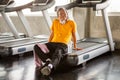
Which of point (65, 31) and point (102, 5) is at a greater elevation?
point (102, 5)

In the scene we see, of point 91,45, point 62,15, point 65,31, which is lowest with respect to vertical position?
point 91,45

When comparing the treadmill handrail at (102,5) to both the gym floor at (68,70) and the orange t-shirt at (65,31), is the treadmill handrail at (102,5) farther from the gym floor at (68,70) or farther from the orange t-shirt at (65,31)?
the gym floor at (68,70)

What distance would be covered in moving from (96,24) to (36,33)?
2.03 m

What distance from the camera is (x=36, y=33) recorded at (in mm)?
7828

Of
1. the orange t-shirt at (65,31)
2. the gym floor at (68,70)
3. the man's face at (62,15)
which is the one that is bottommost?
the gym floor at (68,70)

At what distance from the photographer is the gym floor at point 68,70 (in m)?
4.03

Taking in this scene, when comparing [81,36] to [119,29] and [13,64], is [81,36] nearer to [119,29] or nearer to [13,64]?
[119,29]

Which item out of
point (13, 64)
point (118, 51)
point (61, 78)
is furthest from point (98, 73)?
point (118, 51)

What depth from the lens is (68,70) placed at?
4508 millimetres

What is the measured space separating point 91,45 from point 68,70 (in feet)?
4.00

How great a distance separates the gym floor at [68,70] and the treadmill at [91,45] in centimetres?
18

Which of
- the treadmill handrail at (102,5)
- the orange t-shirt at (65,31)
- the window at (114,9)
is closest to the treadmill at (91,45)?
the treadmill handrail at (102,5)

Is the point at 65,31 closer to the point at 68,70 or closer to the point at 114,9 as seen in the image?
the point at 68,70

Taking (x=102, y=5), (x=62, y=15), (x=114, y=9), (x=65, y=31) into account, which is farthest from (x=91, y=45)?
(x=114, y=9)
